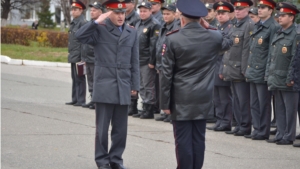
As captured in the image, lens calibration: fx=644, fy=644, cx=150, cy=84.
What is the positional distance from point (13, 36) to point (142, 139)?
2255 cm

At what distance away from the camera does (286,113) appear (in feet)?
33.9

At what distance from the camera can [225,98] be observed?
11727mm

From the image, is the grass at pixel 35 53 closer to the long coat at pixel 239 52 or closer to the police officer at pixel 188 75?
the long coat at pixel 239 52

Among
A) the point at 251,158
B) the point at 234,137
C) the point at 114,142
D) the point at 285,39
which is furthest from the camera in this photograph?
the point at 234,137

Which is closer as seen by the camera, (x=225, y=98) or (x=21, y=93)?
(x=225, y=98)

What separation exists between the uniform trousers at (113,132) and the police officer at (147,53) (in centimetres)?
454

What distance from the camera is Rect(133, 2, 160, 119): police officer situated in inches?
495

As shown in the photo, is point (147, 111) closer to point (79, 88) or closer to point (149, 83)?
point (149, 83)

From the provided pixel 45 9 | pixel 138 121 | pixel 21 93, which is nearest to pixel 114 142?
pixel 138 121

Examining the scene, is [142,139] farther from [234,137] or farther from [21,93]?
[21,93]

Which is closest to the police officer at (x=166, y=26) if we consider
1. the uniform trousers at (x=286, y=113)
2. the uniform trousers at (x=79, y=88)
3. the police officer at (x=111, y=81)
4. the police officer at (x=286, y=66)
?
the police officer at (x=286, y=66)

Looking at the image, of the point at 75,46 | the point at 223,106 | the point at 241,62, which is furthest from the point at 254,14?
the point at 75,46

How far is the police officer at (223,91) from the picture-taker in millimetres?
11461

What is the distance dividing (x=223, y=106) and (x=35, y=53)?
16332mm
